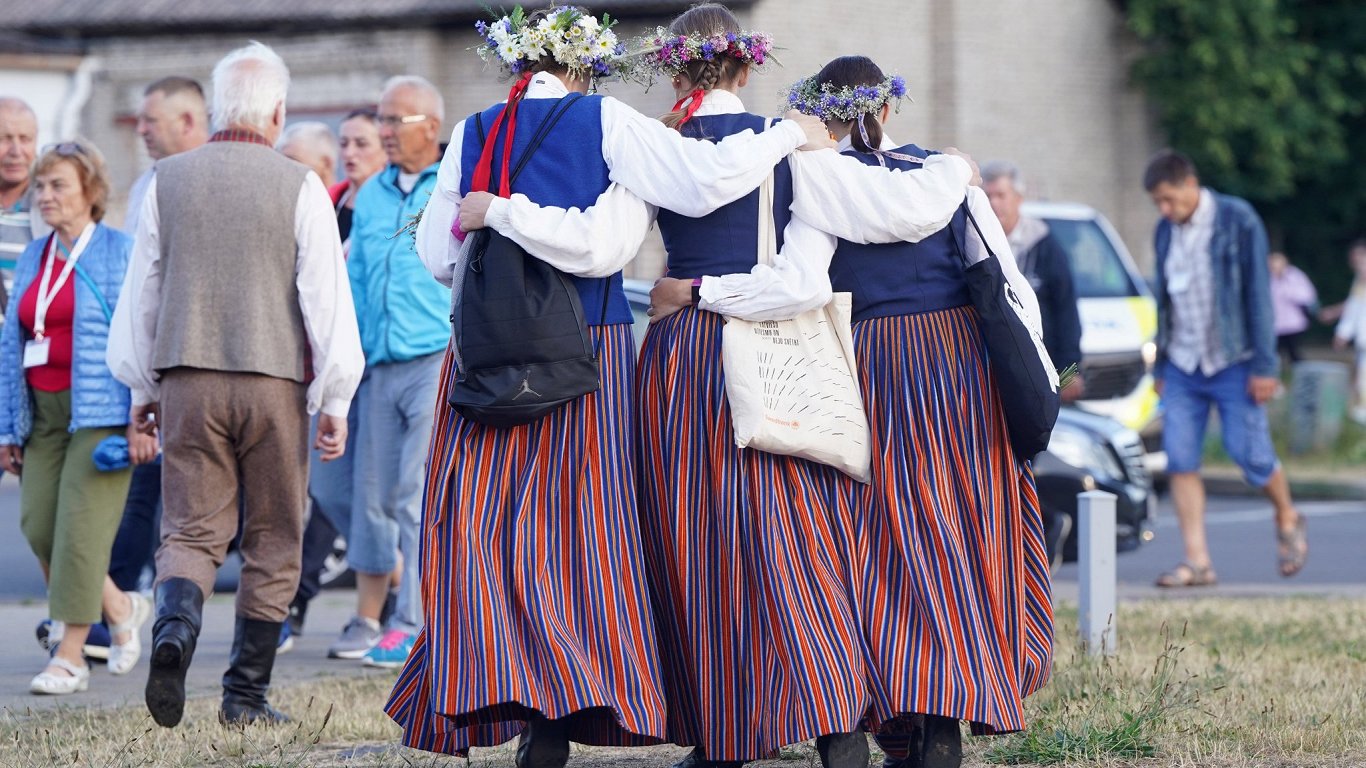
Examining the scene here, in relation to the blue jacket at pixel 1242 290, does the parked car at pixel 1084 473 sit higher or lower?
lower

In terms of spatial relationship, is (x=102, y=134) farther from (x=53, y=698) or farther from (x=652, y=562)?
(x=652, y=562)

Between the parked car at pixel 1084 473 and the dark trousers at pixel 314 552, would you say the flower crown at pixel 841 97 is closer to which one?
the dark trousers at pixel 314 552

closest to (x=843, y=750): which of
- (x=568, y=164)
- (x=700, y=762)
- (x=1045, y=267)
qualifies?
(x=700, y=762)

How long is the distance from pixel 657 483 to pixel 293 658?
3108mm

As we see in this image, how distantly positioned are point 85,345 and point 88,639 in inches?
53.2

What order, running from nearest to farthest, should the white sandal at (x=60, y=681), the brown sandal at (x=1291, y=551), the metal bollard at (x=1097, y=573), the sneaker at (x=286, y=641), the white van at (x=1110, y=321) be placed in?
the white sandal at (x=60, y=681) < the metal bollard at (x=1097, y=573) < the sneaker at (x=286, y=641) < the brown sandal at (x=1291, y=551) < the white van at (x=1110, y=321)

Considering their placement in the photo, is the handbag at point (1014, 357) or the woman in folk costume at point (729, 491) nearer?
the woman in folk costume at point (729, 491)

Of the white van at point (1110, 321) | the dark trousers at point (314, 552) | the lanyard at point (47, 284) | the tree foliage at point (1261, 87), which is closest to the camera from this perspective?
the lanyard at point (47, 284)

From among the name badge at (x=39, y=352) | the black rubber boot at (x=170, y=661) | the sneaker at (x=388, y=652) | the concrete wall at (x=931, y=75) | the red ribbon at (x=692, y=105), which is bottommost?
the sneaker at (x=388, y=652)

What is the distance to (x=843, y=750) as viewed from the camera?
15.2ft

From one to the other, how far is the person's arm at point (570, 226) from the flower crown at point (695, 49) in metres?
0.40

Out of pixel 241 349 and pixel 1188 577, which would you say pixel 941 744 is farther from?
pixel 1188 577

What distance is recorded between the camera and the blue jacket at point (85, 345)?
650 centimetres

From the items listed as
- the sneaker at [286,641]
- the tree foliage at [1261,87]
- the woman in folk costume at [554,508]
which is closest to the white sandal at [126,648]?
the sneaker at [286,641]
